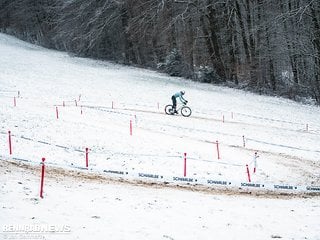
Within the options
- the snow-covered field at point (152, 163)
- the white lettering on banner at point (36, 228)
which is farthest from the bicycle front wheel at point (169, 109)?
the white lettering on banner at point (36, 228)

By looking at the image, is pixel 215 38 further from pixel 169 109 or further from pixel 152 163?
pixel 152 163

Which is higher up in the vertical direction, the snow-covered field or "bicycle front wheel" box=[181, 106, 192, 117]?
"bicycle front wheel" box=[181, 106, 192, 117]

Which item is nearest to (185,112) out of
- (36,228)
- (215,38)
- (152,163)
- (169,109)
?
(169,109)

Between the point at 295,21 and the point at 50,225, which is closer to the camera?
the point at 50,225

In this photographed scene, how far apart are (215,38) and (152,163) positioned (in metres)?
28.4

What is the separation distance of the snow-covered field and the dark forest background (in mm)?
5277

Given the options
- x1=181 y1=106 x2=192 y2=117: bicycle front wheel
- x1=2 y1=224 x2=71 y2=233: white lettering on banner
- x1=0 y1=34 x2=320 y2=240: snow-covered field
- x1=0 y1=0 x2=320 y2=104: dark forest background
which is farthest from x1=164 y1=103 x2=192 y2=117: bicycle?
x1=2 y1=224 x2=71 y2=233: white lettering on banner

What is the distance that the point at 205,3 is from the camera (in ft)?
143

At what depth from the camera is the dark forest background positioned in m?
39.7

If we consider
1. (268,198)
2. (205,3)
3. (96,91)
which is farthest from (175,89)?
(268,198)

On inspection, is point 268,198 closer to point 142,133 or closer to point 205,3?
point 142,133

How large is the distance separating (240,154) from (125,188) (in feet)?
24.8

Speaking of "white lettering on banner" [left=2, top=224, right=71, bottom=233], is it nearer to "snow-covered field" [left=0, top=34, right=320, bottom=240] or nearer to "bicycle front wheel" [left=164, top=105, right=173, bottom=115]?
"snow-covered field" [left=0, top=34, right=320, bottom=240]

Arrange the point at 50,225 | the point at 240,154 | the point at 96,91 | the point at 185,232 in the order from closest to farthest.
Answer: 1. the point at 50,225
2. the point at 185,232
3. the point at 240,154
4. the point at 96,91
